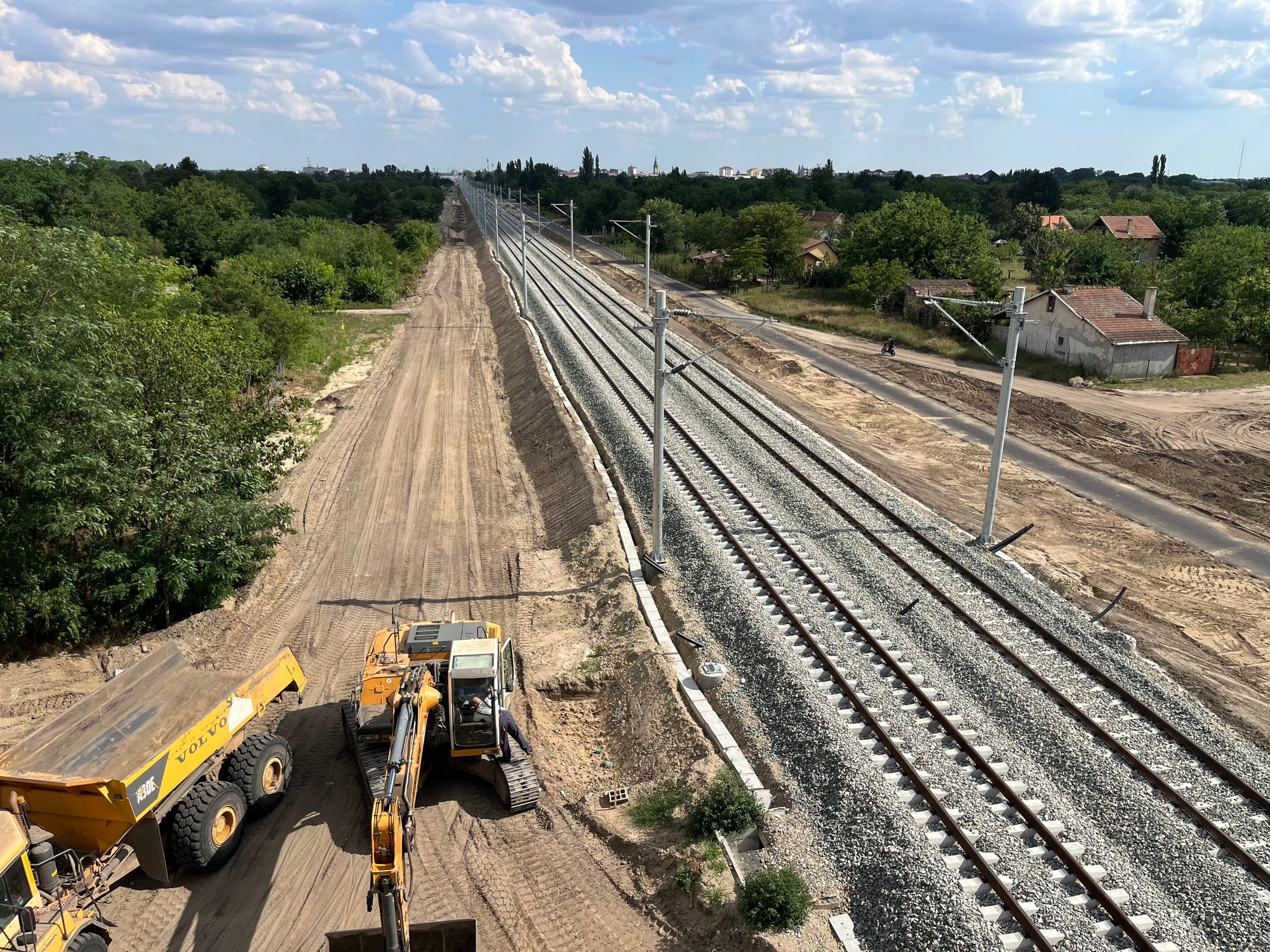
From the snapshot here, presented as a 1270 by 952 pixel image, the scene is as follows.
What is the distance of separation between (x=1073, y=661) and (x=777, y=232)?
5450 centimetres

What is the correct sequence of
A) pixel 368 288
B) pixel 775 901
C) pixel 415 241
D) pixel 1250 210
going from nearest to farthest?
1. pixel 775 901
2. pixel 368 288
3. pixel 415 241
4. pixel 1250 210

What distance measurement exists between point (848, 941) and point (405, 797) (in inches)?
214

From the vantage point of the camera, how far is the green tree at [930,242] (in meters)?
57.0

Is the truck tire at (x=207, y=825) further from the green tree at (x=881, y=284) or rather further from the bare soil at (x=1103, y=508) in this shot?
the green tree at (x=881, y=284)

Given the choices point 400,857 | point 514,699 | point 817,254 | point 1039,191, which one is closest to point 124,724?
point 400,857

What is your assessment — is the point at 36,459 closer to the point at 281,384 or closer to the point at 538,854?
the point at 538,854

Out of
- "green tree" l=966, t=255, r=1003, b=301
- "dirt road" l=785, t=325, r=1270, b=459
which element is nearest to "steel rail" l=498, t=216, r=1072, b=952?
"dirt road" l=785, t=325, r=1270, b=459

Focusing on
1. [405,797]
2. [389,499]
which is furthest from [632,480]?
[405,797]

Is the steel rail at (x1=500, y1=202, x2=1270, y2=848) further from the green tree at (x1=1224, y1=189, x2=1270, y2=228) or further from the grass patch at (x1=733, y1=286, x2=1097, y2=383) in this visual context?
the green tree at (x1=1224, y1=189, x2=1270, y2=228)

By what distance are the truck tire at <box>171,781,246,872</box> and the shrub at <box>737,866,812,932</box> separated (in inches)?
280

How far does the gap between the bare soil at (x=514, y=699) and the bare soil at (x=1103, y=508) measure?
9669 millimetres

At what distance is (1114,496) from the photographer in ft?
84.9

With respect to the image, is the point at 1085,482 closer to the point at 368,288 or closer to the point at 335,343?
the point at 335,343

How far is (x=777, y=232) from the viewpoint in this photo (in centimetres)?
6462
